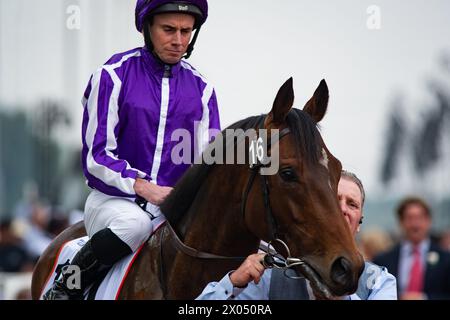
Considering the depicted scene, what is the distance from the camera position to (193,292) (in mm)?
4355

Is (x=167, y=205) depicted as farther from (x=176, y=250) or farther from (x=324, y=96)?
(x=324, y=96)

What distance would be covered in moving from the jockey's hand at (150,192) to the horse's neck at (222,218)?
0.26 m

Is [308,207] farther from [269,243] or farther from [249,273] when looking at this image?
[249,273]

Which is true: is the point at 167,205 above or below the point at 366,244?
above

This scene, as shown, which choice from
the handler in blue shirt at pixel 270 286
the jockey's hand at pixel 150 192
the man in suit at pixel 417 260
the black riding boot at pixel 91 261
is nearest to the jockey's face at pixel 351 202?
the handler in blue shirt at pixel 270 286

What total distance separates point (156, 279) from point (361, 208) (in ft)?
3.57

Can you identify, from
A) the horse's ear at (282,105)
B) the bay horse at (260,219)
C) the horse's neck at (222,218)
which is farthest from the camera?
the horse's neck at (222,218)

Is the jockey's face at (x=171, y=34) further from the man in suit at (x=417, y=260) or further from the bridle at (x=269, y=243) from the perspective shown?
the man in suit at (x=417, y=260)

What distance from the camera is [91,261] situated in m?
4.63

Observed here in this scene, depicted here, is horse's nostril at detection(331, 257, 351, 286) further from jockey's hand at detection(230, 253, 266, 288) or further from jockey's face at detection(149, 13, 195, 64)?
jockey's face at detection(149, 13, 195, 64)

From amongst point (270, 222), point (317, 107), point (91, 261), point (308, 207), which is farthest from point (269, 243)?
point (91, 261)

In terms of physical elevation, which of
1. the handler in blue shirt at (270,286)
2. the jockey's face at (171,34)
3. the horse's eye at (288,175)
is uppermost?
the jockey's face at (171,34)

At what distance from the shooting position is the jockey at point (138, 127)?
15.3 ft
